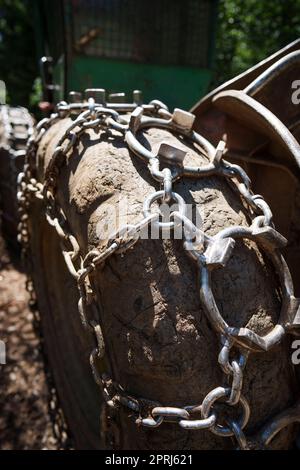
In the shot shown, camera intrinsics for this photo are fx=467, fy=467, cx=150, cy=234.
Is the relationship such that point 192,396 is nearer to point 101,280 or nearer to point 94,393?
point 101,280

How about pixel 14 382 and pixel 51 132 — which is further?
pixel 14 382

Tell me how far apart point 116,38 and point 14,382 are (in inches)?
84.7

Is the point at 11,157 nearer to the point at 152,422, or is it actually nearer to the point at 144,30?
the point at 144,30

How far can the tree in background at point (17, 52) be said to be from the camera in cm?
790

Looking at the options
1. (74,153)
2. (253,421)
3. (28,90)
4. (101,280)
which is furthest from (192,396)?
(28,90)

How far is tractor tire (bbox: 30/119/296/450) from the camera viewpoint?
3.16 ft

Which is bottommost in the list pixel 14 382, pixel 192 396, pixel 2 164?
pixel 14 382

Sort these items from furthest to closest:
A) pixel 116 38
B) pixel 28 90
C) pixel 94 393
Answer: pixel 28 90 < pixel 116 38 < pixel 94 393

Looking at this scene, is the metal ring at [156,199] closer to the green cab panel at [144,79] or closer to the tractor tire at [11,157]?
the tractor tire at [11,157]

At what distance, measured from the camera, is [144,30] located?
3062 millimetres

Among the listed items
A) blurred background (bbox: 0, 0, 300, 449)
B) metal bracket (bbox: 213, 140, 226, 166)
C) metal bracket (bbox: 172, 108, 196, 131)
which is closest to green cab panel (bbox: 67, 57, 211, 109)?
blurred background (bbox: 0, 0, 300, 449)

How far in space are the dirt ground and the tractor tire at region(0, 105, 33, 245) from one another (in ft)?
1.32

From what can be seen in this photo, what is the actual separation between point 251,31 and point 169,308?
223 inches

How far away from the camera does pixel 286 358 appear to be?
1.03 metres
